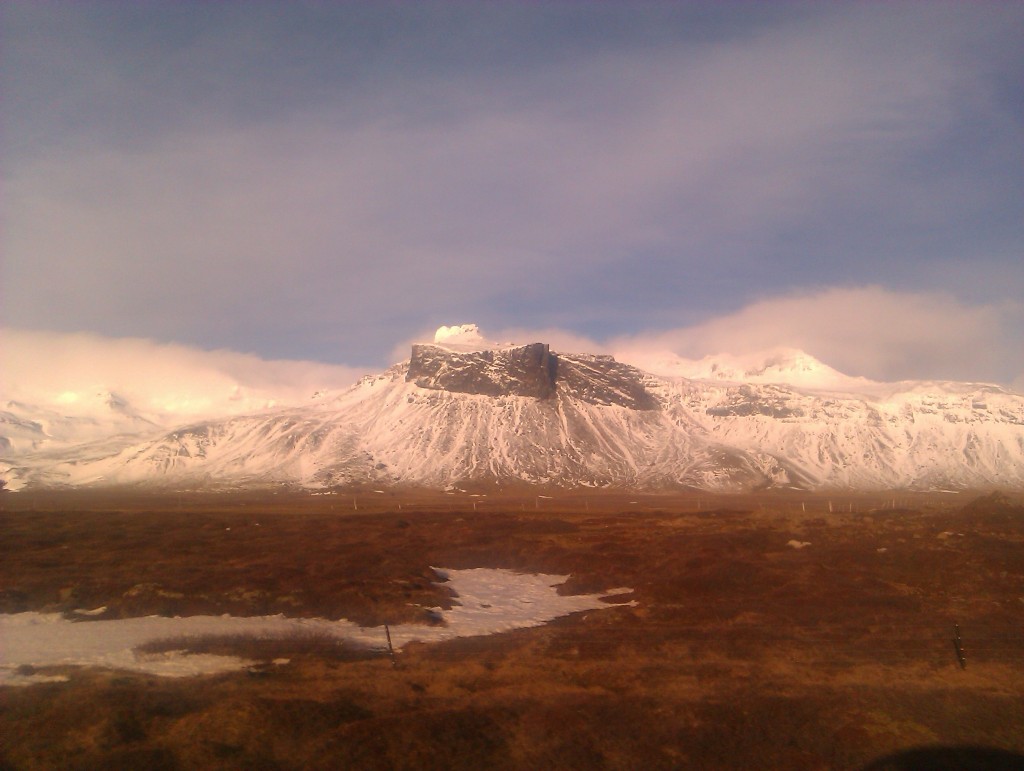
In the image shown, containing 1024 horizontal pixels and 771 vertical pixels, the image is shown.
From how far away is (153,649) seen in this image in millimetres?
21938

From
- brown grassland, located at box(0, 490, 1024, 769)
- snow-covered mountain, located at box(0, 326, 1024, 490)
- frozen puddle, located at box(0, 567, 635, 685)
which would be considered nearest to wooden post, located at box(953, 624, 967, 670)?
brown grassland, located at box(0, 490, 1024, 769)

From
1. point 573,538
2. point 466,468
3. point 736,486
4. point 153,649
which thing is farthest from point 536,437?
point 153,649

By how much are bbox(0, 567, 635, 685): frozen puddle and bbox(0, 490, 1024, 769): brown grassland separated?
1.15 meters

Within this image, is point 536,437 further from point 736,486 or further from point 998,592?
point 998,592

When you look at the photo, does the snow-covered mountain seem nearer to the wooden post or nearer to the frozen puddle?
the frozen puddle

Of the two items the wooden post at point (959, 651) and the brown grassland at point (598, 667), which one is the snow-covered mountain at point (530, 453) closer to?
the brown grassland at point (598, 667)

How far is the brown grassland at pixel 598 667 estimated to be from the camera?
1481cm

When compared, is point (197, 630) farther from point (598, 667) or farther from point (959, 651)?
point (959, 651)

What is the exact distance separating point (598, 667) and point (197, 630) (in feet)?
49.0

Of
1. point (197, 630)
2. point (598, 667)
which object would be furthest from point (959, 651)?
point (197, 630)

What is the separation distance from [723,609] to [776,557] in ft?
34.0

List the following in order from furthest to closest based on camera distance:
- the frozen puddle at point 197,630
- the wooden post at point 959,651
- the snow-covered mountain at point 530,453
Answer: the snow-covered mountain at point 530,453 → the frozen puddle at point 197,630 → the wooden post at point 959,651

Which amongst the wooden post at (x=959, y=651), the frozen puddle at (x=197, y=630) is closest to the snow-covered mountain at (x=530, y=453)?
the frozen puddle at (x=197, y=630)

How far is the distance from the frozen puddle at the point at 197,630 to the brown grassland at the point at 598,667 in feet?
3.79
